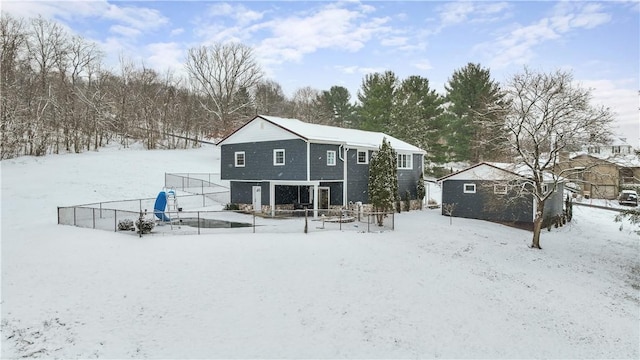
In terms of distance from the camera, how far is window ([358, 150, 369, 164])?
28.1 m

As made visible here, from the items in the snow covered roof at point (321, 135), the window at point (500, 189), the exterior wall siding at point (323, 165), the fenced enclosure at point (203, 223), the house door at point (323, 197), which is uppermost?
the snow covered roof at point (321, 135)

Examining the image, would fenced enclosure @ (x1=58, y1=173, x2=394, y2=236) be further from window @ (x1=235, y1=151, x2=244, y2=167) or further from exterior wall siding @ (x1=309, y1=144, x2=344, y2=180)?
window @ (x1=235, y1=151, x2=244, y2=167)

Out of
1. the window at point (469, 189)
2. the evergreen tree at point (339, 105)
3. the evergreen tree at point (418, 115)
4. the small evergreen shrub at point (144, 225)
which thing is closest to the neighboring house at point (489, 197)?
the window at point (469, 189)

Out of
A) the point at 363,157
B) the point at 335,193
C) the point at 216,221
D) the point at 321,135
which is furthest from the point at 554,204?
the point at 216,221

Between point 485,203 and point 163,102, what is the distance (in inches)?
1828

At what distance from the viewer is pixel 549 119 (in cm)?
→ 2127

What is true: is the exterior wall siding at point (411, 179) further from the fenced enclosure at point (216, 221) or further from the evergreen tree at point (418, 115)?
the evergreen tree at point (418, 115)

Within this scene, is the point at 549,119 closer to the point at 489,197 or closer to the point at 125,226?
the point at 489,197

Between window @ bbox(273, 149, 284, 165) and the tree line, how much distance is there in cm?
2020

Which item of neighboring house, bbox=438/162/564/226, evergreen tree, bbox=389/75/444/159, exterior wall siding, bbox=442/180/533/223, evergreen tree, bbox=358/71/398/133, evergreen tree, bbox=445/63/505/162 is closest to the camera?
neighboring house, bbox=438/162/564/226

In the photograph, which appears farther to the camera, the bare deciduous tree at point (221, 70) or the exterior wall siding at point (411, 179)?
the bare deciduous tree at point (221, 70)

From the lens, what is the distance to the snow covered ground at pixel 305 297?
10.9 metres

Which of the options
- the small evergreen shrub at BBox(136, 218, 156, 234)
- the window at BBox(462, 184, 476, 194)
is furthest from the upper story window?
the window at BBox(462, 184, 476, 194)

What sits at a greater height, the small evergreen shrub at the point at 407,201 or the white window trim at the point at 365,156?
the white window trim at the point at 365,156
